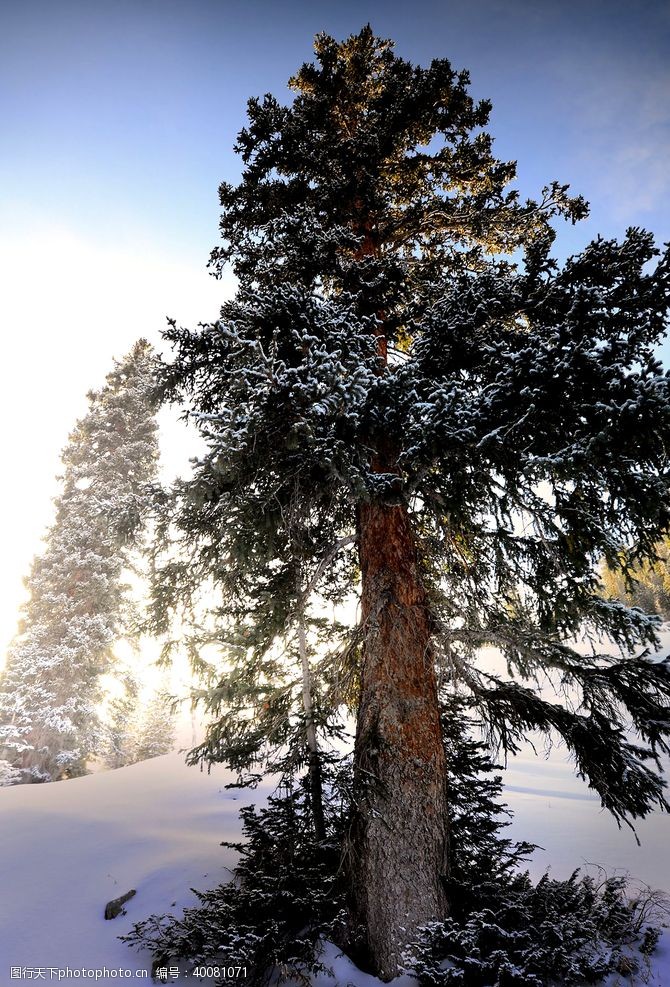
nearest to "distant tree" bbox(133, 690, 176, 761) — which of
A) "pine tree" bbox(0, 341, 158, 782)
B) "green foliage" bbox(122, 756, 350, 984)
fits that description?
"pine tree" bbox(0, 341, 158, 782)

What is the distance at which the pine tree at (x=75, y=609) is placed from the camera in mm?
14594

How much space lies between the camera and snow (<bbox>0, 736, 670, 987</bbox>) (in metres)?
4.50

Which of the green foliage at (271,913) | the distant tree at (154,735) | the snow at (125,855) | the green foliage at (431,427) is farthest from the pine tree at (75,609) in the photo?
the distant tree at (154,735)

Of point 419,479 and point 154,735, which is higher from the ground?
point 419,479

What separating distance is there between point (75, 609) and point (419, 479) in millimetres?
15683

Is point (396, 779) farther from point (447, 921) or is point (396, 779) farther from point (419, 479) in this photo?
point (419, 479)

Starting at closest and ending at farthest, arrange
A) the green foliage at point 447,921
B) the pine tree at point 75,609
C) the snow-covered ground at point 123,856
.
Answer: the green foliage at point 447,921 < the snow-covered ground at point 123,856 < the pine tree at point 75,609

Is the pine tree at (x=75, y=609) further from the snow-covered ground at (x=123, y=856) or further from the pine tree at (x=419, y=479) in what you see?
the pine tree at (x=419, y=479)

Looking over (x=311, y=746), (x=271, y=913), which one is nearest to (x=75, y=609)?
(x=311, y=746)

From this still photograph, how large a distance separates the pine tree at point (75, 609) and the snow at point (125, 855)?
2974 mm

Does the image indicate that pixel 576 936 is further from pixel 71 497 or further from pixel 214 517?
pixel 71 497

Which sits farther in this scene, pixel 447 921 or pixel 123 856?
pixel 123 856

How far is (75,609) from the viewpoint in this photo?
1602cm

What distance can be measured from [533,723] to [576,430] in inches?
130
